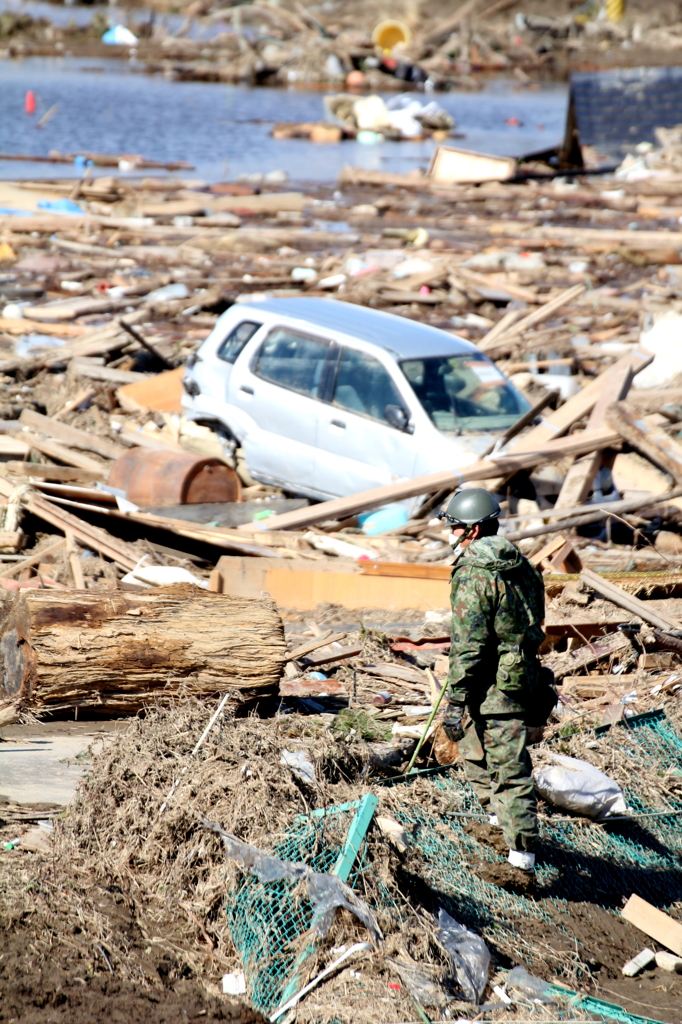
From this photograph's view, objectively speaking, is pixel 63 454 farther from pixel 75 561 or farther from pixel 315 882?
pixel 315 882

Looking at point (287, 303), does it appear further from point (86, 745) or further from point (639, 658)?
point (86, 745)

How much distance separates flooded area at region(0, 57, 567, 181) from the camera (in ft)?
115

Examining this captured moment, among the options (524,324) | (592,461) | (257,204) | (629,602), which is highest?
(257,204)

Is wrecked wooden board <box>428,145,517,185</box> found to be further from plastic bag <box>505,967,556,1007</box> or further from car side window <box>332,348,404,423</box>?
plastic bag <box>505,967,556,1007</box>

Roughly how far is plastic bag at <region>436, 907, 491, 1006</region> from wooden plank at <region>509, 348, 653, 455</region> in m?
5.28

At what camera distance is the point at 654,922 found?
16.9 ft

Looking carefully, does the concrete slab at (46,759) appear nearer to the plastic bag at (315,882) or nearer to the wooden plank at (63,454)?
the plastic bag at (315,882)

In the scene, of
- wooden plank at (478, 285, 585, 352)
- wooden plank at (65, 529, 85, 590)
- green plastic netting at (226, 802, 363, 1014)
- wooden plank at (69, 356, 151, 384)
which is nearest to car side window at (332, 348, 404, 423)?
wooden plank at (65, 529, 85, 590)

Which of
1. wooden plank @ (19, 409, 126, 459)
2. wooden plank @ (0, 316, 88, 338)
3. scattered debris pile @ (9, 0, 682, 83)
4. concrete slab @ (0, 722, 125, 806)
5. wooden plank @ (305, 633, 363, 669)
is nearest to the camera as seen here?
concrete slab @ (0, 722, 125, 806)

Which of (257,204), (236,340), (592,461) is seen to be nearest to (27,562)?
(236,340)

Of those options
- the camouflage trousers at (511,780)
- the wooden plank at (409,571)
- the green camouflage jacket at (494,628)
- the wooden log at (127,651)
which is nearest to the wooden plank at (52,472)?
the wooden plank at (409,571)

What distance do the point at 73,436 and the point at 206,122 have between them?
36384 mm

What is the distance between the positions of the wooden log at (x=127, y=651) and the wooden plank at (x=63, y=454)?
4479mm

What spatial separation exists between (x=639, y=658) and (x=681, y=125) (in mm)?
31616
